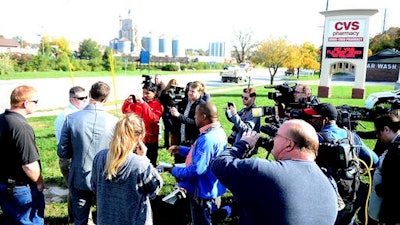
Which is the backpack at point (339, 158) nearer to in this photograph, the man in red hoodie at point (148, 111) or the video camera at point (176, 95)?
the video camera at point (176, 95)

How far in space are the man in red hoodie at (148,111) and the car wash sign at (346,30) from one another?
63.3 ft

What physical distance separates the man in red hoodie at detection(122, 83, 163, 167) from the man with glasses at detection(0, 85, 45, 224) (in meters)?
2.51

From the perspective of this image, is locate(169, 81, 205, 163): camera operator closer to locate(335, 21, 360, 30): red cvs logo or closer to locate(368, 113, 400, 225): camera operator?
locate(368, 113, 400, 225): camera operator

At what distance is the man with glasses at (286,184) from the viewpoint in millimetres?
1977

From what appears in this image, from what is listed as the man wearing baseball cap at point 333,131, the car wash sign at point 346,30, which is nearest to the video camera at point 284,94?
the man wearing baseball cap at point 333,131

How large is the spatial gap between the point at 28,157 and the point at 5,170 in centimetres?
30

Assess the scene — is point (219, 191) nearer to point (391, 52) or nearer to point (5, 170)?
point (5, 170)

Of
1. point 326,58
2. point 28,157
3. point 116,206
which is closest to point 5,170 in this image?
point 28,157

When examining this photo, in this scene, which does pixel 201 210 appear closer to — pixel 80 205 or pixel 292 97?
pixel 80 205

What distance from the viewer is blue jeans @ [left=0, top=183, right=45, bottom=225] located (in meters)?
3.39

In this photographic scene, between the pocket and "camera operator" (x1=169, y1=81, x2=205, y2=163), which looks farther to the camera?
"camera operator" (x1=169, y1=81, x2=205, y2=163)

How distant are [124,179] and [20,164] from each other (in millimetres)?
1297

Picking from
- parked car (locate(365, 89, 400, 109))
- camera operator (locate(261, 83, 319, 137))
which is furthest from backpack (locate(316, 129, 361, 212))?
parked car (locate(365, 89, 400, 109))

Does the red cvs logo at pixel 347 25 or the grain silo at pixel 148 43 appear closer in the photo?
the red cvs logo at pixel 347 25
